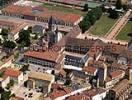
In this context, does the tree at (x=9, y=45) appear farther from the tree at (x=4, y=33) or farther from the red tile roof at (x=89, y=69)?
the red tile roof at (x=89, y=69)

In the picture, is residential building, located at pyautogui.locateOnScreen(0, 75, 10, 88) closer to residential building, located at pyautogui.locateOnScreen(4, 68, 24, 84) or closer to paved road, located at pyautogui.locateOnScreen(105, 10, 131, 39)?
residential building, located at pyautogui.locateOnScreen(4, 68, 24, 84)

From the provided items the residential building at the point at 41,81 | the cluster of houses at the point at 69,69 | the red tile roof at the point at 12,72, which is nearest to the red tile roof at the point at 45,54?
the cluster of houses at the point at 69,69

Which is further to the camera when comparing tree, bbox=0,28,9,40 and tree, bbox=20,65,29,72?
tree, bbox=0,28,9,40

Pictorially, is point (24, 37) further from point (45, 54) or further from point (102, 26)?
point (102, 26)

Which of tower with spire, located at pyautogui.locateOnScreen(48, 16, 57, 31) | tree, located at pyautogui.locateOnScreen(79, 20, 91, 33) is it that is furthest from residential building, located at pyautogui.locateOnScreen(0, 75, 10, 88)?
tree, located at pyautogui.locateOnScreen(79, 20, 91, 33)

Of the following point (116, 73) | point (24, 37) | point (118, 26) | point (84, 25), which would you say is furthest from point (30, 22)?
point (116, 73)
